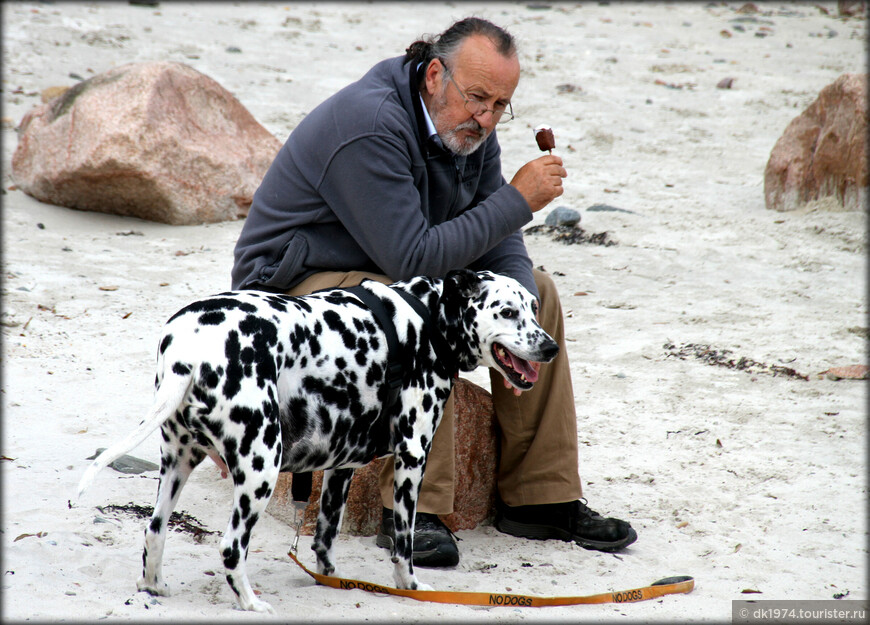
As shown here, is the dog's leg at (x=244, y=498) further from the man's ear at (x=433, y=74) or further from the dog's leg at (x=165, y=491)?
the man's ear at (x=433, y=74)

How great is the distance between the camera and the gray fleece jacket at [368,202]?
406 cm

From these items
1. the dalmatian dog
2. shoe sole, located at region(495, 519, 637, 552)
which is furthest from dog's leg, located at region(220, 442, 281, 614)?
shoe sole, located at region(495, 519, 637, 552)

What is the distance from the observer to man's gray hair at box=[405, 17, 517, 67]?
14.1ft

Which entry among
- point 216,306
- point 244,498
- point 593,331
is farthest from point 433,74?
point 593,331

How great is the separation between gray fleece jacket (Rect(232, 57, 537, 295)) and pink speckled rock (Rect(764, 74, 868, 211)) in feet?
22.4

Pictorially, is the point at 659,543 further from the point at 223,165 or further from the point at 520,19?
the point at 520,19

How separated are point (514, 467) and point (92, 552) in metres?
2.19

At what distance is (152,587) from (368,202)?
→ 1.87 metres

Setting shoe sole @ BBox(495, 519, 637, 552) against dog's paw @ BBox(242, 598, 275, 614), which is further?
shoe sole @ BBox(495, 519, 637, 552)

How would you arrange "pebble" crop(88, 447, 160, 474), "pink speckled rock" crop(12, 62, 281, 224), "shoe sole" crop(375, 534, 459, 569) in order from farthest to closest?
"pink speckled rock" crop(12, 62, 281, 224)
"pebble" crop(88, 447, 160, 474)
"shoe sole" crop(375, 534, 459, 569)

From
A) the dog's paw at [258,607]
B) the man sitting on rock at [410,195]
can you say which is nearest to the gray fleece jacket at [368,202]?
the man sitting on rock at [410,195]

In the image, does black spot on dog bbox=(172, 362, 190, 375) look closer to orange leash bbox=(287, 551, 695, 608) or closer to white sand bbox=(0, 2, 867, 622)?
white sand bbox=(0, 2, 867, 622)

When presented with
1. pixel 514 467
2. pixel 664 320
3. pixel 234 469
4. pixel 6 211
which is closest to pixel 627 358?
pixel 664 320

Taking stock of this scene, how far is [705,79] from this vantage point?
1395 centimetres
